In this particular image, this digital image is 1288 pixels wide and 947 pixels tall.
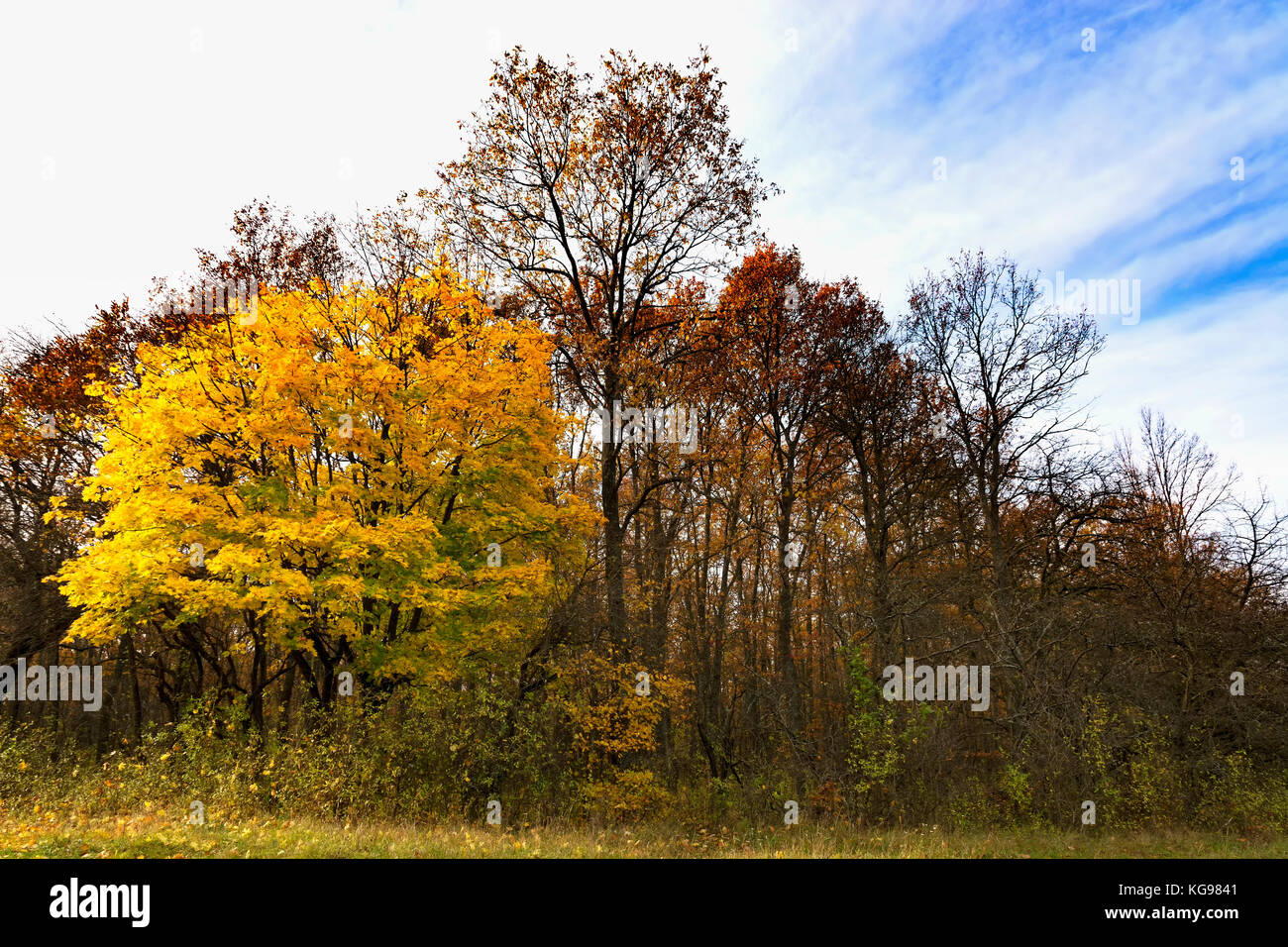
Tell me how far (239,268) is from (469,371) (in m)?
15.5

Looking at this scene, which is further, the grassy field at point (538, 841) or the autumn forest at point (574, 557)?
the autumn forest at point (574, 557)

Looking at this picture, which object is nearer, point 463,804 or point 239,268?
point 463,804

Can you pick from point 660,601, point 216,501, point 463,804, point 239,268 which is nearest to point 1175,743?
point 660,601

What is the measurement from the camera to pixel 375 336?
581 inches

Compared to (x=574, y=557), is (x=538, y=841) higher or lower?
lower

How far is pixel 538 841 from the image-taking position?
10148mm

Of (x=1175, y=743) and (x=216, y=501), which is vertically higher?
(x=216, y=501)

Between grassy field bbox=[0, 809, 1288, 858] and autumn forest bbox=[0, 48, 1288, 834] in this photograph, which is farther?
autumn forest bbox=[0, 48, 1288, 834]

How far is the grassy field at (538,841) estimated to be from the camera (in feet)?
26.9

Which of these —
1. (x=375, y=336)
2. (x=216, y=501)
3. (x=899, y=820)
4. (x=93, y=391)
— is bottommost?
(x=899, y=820)

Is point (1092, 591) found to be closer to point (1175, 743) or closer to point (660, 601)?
point (1175, 743)

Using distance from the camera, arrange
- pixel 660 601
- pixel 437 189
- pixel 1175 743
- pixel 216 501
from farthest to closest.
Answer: pixel 660 601
pixel 437 189
pixel 1175 743
pixel 216 501

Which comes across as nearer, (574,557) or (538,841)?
(538,841)

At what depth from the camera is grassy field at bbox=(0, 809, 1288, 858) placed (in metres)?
8.20
